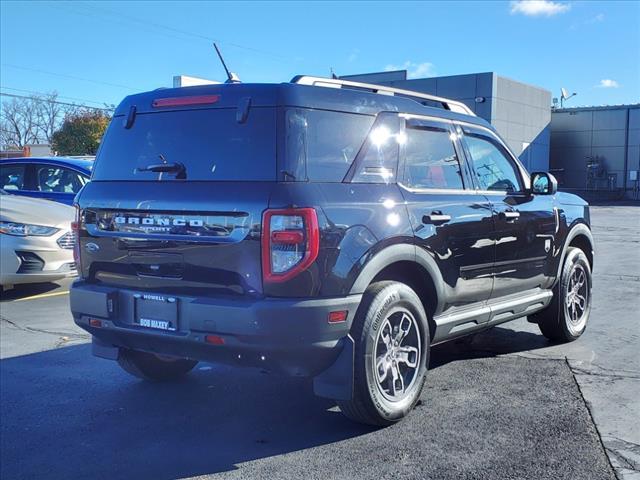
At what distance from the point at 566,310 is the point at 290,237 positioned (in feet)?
12.1

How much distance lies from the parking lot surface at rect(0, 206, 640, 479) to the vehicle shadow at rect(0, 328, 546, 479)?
0.01 m

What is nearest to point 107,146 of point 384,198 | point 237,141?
point 237,141

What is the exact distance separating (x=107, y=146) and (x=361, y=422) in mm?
2501

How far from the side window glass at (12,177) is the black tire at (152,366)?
6.74 meters

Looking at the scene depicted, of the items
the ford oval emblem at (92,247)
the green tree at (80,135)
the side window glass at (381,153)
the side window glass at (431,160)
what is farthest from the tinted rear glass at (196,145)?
the green tree at (80,135)

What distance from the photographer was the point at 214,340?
12.1 ft

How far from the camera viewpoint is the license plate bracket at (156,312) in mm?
3838

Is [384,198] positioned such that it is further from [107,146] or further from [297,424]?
[107,146]

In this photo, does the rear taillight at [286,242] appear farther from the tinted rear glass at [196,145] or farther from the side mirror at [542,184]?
the side mirror at [542,184]

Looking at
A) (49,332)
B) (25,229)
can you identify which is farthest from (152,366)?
(25,229)

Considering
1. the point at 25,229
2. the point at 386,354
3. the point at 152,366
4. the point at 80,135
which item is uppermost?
the point at 80,135

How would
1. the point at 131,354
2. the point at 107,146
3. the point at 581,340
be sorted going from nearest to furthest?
the point at 107,146
the point at 131,354
the point at 581,340

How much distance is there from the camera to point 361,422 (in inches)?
163

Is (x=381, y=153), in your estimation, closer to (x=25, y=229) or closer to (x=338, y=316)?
(x=338, y=316)
